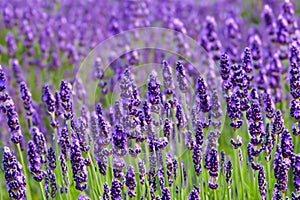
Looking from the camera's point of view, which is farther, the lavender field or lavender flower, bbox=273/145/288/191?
the lavender field

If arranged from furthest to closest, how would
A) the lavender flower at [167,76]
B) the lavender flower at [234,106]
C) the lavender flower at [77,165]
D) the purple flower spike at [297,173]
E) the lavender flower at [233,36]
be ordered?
1. the lavender flower at [233,36]
2. the lavender flower at [167,76]
3. the lavender flower at [234,106]
4. the lavender flower at [77,165]
5. the purple flower spike at [297,173]

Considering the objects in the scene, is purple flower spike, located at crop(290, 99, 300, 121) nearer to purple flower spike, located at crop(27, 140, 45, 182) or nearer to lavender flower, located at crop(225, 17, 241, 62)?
purple flower spike, located at crop(27, 140, 45, 182)

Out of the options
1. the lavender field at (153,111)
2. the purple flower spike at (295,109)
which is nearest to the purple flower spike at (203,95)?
the lavender field at (153,111)

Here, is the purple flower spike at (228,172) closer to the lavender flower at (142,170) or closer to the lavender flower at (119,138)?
the lavender flower at (142,170)

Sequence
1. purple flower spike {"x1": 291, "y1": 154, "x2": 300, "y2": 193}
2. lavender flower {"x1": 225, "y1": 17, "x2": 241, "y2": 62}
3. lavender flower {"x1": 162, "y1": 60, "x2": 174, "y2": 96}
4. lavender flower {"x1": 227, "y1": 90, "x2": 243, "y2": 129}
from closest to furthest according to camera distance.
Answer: purple flower spike {"x1": 291, "y1": 154, "x2": 300, "y2": 193}
lavender flower {"x1": 227, "y1": 90, "x2": 243, "y2": 129}
lavender flower {"x1": 162, "y1": 60, "x2": 174, "y2": 96}
lavender flower {"x1": 225, "y1": 17, "x2": 241, "y2": 62}

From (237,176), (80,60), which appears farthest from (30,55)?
(237,176)

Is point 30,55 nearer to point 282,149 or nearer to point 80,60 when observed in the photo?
point 80,60

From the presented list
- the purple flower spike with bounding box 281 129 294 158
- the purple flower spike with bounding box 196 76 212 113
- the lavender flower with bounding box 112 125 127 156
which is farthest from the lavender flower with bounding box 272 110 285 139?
the lavender flower with bounding box 112 125 127 156

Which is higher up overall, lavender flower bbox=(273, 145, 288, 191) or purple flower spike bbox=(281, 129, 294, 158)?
purple flower spike bbox=(281, 129, 294, 158)
